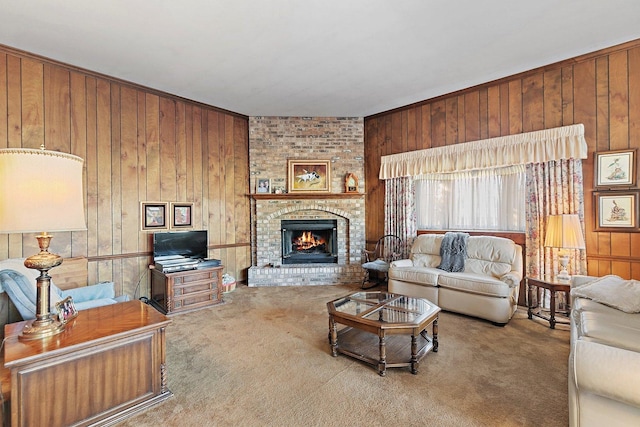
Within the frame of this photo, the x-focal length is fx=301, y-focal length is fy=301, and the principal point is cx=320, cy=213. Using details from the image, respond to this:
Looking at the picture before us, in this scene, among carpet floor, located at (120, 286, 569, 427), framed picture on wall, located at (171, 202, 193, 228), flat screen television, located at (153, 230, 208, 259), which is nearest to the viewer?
carpet floor, located at (120, 286, 569, 427)

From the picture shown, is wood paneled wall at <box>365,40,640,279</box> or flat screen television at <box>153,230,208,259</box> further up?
wood paneled wall at <box>365,40,640,279</box>

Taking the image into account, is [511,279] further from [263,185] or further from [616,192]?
[263,185]

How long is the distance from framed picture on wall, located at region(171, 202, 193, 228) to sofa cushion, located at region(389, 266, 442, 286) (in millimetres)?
3209

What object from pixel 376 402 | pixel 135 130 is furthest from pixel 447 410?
pixel 135 130

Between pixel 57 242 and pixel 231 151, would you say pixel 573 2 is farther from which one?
pixel 57 242

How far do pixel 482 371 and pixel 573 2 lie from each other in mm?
3180

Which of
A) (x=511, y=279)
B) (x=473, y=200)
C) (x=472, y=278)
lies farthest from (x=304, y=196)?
(x=511, y=279)

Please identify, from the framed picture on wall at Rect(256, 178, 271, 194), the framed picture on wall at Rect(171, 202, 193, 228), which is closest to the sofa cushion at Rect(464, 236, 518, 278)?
the framed picture on wall at Rect(256, 178, 271, 194)

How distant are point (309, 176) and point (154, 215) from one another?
2.61 meters

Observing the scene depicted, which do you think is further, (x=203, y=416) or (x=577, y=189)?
(x=577, y=189)

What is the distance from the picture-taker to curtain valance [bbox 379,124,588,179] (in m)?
3.56

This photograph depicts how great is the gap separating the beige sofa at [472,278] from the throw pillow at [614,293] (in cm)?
73

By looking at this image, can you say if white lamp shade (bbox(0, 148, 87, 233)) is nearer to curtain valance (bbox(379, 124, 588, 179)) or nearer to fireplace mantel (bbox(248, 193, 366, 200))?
fireplace mantel (bbox(248, 193, 366, 200))

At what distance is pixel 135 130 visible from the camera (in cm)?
419
